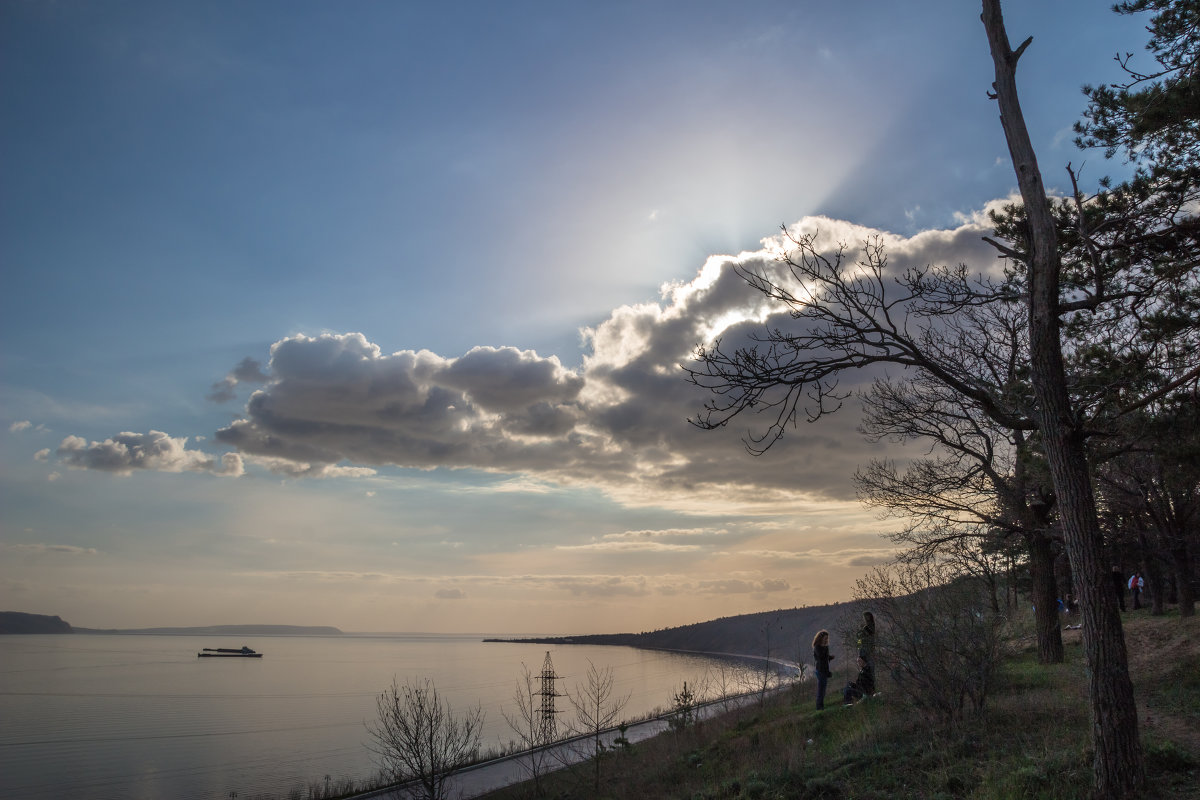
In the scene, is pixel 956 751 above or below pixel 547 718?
above

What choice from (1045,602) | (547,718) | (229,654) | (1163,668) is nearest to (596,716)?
(547,718)

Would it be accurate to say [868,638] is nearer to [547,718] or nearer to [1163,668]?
[1163,668]

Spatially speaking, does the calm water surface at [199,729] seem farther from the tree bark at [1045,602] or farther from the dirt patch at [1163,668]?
the dirt patch at [1163,668]

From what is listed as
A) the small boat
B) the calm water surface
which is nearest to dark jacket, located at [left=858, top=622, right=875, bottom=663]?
the calm water surface

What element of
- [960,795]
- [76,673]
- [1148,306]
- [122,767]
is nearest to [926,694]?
[960,795]

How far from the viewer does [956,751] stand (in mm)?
9844

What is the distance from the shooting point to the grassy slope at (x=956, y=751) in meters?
8.05

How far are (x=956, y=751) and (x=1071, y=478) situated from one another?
14.8ft

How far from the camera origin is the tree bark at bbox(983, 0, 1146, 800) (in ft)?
23.2

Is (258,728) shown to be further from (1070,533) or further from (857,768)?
(1070,533)

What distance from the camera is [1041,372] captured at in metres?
8.08

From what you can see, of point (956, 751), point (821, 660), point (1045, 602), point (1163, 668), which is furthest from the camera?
point (1045, 602)

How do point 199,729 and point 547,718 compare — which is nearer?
point 547,718

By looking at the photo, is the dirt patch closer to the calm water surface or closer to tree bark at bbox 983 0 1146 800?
tree bark at bbox 983 0 1146 800
